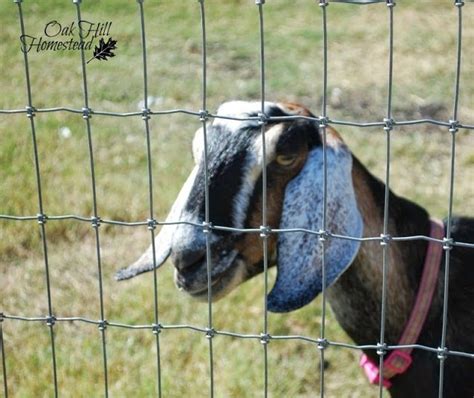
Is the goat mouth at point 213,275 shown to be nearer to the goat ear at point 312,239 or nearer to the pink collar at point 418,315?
the goat ear at point 312,239

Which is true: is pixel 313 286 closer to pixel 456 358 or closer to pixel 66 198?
pixel 456 358

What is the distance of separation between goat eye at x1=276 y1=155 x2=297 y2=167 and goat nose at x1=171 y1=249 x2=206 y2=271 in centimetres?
37

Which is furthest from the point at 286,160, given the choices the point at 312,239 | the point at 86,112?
the point at 86,112

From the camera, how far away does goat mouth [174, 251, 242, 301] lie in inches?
132

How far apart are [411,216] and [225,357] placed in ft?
4.15

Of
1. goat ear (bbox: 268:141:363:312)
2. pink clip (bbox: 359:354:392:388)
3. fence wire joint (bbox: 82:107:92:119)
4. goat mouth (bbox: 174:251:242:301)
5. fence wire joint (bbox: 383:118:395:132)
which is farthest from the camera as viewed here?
pink clip (bbox: 359:354:392:388)

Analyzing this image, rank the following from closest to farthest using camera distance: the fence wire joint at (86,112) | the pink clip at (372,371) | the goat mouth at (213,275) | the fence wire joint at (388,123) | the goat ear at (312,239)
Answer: the fence wire joint at (388,123)
the fence wire joint at (86,112)
the goat ear at (312,239)
the goat mouth at (213,275)
the pink clip at (372,371)

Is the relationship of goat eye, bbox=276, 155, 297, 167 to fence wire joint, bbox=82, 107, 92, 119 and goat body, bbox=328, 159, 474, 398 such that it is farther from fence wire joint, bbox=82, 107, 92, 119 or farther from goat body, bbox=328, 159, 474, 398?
fence wire joint, bbox=82, 107, 92, 119

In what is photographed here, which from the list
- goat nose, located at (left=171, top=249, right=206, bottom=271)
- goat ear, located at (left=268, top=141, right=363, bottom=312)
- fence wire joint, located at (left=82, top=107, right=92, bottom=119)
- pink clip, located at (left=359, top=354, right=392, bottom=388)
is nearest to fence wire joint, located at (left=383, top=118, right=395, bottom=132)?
fence wire joint, located at (left=82, top=107, right=92, bottom=119)

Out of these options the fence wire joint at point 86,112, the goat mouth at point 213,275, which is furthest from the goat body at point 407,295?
the fence wire joint at point 86,112

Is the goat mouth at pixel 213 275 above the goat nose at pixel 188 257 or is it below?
below

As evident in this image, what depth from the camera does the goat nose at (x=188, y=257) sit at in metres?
3.29

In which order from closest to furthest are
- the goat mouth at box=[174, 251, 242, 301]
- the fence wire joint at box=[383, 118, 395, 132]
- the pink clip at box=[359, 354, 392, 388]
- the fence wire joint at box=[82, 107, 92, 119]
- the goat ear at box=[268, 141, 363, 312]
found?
the fence wire joint at box=[383, 118, 395, 132]
the fence wire joint at box=[82, 107, 92, 119]
the goat ear at box=[268, 141, 363, 312]
the goat mouth at box=[174, 251, 242, 301]
the pink clip at box=[359, 354, 392, 388]

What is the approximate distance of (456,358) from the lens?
344 cm
